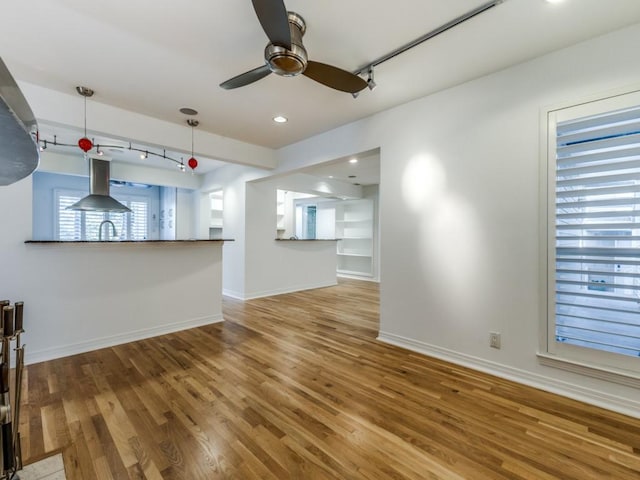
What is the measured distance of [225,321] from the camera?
159 inches

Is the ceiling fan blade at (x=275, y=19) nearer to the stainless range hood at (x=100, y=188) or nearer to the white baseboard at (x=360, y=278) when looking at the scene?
the stainless range hood at (x=100, y=188)

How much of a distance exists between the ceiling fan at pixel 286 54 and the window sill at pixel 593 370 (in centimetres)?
251

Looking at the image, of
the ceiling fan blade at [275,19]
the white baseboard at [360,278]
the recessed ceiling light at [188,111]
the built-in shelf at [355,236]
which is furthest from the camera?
the built-in shelf at [355,236]

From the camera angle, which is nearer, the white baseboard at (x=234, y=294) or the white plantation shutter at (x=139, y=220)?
the white baseboard at (x=234, y=294)

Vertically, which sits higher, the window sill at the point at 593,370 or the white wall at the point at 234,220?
the white wall at the point at 234,220

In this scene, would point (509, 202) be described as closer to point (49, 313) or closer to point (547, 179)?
point (547, 179)

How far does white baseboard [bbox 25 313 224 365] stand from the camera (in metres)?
2.78

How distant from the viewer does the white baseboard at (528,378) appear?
1966 millimetres

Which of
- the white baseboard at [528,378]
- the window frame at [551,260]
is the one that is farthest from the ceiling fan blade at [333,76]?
the white baseboard at [528,378]

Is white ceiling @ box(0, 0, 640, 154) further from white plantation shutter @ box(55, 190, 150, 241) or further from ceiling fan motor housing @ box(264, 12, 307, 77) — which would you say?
white plantation shutter @ box(55, 190, 150, 241)

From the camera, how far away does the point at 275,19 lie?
1.49 metres

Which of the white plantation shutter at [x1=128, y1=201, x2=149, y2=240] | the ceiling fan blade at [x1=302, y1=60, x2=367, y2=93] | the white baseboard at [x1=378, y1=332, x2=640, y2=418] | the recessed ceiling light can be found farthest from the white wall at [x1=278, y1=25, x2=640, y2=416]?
the white plantation shutter at [x1=128, y1=201, x2=149, y2=240]

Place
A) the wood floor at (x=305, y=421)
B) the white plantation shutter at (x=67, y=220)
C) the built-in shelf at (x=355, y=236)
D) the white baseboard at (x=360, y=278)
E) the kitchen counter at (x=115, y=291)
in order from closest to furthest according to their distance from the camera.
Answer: the wood floor at (x=305, y=421)
the kitchen counter at (x=115, y=291)
the white plantation shutter at (x=67, y=220)
the white baseboard at (x=360, y=278)
the built-in shelf at (x=355, y=236)

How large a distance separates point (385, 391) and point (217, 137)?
3.75 m
